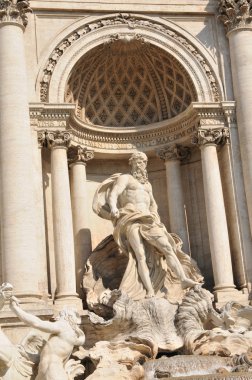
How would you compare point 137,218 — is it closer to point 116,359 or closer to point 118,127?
point 118,127

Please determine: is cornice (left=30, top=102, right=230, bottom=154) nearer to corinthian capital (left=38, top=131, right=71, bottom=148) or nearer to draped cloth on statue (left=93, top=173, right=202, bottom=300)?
corinthian capital (left=38, top=131, right=71, bottom=148)

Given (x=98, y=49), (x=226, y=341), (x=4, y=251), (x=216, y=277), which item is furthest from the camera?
(x=98, y=49)

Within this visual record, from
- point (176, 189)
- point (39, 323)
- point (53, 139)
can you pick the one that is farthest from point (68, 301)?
point (176, 189)

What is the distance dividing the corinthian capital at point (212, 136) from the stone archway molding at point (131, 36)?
3.11 ft

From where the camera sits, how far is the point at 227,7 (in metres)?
23.3

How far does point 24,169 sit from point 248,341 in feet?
23.6

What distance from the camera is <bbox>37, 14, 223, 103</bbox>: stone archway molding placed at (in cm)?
2255

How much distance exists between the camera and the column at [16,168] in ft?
65.3

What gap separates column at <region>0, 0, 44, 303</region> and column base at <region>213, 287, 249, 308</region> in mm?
4744

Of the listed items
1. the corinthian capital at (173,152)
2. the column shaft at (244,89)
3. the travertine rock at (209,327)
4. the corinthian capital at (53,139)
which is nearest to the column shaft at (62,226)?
the corinthian capital at (53,139)

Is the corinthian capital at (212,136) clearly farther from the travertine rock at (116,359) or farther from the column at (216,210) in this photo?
the travertine rock at (116,359)

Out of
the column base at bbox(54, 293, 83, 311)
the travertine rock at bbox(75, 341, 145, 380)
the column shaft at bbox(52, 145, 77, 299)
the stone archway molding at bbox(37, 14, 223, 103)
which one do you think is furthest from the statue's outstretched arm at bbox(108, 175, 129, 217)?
the travertine rock at bbox(75, 341, 145, 380)

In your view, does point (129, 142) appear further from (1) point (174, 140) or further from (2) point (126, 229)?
(2) point (126, 229)

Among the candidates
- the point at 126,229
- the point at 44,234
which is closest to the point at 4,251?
the point at 44,234
